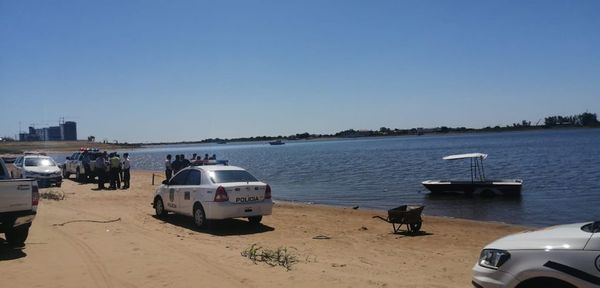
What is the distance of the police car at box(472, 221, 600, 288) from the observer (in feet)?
14.8

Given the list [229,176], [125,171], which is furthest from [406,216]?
[125,171]

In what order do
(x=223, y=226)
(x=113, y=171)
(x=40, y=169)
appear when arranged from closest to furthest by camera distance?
(x=223, y=226), (x=113, y=171), (x=40, y=169)

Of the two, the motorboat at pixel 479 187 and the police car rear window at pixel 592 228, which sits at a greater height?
the police car rear window at pixel 592 228

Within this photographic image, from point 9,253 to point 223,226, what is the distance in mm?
5594

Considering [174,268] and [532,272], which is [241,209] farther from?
[532,272]

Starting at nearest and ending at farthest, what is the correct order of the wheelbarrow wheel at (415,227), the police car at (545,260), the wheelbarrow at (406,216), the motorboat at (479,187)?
the police car at (545,260) → the wheelbarrow at (406,216) → the wheelbarrow wheel at (415,227) → the motorboat at (479,187)

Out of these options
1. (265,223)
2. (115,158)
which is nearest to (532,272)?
(265,223)

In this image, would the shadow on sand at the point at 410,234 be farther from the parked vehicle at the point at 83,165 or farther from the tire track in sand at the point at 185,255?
the parked vehicle at the point at 83,165

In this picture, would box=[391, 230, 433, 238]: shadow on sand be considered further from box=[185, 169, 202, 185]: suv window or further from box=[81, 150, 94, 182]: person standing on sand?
box=[81, 150, 94, 182]: person standing on sand

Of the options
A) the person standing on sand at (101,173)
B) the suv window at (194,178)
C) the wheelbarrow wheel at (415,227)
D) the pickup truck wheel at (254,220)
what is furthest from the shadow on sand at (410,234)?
the person standing on sand at (101,173)

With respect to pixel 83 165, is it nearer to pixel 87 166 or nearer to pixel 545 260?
pixel 87 166

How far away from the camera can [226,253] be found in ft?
30.8

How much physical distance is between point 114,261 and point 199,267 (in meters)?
1.47

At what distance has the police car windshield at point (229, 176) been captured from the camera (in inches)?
521
